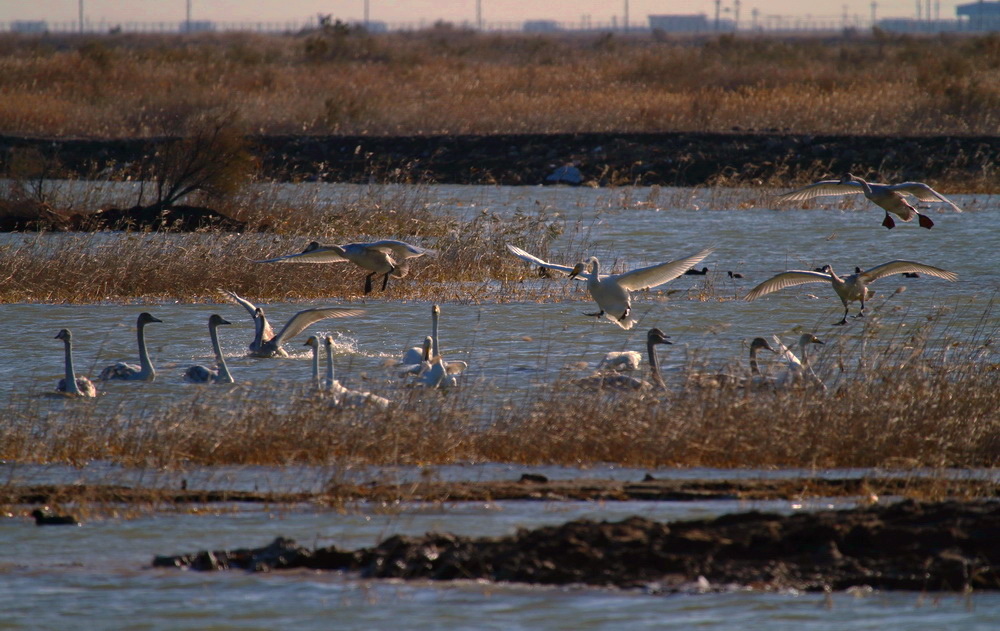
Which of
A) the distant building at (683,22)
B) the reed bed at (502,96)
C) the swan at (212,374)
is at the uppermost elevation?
the distant building at (683,22)

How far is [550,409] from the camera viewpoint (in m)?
8.31

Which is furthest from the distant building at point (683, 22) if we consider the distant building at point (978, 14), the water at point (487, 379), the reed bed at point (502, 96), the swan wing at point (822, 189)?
the swan wing at point (822, 189)

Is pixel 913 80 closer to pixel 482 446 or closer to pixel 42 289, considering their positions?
pixel 42 289

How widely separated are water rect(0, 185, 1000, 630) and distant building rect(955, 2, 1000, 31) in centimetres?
15472

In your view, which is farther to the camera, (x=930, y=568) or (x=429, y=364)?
(x=429, y=364)

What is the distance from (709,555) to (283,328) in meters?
6.40

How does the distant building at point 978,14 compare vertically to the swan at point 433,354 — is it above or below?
above

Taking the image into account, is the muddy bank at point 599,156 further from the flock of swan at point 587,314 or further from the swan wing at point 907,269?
the swan wing at point 907,269

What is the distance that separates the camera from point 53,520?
6.67m

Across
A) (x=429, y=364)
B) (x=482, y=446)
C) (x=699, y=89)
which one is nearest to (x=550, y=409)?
(x=482, y=446)

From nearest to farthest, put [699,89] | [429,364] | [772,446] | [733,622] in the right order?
[733,622], [772,446], [429,364], [699,89]

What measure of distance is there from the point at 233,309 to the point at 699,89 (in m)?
24.8

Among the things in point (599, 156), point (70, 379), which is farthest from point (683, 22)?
point (70, 379)

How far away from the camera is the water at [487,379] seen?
548 cm
